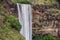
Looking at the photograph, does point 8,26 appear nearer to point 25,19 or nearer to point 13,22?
point 13,22

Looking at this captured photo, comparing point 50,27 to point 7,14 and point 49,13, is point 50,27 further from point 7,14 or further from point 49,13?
point 7,14

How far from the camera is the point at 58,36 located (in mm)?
26078

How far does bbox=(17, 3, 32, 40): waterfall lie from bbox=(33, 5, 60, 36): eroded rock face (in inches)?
85.2

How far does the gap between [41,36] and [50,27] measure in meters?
1.55

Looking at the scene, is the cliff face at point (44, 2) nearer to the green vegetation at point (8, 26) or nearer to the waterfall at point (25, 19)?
the waterfall at point (25, 19)

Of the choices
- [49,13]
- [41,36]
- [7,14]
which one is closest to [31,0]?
[49,13]

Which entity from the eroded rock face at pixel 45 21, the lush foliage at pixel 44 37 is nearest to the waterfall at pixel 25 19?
the lush foliage at pixel 44 37

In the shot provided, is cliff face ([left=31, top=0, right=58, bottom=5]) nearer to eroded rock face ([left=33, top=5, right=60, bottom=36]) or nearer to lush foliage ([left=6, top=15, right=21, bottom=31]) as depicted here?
eroded rock face ([left=33, top=5, right=60, bottom=36])

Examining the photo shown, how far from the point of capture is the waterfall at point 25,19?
22.0 meters

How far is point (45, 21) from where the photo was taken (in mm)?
26312

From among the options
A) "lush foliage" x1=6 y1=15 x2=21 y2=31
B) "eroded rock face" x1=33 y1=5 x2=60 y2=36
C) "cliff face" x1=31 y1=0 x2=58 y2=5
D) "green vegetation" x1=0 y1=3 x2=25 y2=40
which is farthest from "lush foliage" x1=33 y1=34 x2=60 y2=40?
"lush foliage" x1=6 y1=15 x2=21 y2=31

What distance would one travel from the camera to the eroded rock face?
85.2 feet

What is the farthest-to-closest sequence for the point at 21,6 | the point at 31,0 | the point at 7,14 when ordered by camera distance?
the point at 31,0
the point at 21,6
the point at 7,14

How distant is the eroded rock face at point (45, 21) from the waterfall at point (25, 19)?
216 cm
